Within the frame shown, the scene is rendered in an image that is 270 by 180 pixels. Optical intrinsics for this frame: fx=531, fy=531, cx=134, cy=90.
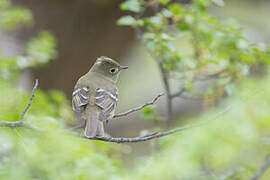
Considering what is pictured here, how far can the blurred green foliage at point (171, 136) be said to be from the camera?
2.45 m

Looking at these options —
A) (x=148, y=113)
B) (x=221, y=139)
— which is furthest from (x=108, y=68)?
(x=221, y=139)

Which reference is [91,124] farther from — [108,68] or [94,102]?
[108,68]

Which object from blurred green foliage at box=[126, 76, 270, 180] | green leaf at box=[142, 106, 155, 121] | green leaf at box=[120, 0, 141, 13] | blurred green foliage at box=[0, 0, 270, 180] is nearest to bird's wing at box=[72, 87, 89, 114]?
blurred green foliage at box=[0, 0, 270, 180]

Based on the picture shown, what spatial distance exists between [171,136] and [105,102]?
65cm

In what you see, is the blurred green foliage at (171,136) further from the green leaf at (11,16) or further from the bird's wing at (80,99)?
the bird's wing at (80,99)

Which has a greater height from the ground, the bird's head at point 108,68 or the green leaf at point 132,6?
the green leaf at point 132,6

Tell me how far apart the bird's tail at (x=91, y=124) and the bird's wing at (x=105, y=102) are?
5 centimetres

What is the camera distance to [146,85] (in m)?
10.6

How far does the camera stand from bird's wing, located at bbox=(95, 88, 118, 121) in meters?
4.02

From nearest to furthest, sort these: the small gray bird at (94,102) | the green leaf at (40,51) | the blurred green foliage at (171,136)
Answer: the blurred green foliage at (171,136), the small gray bird at (94,102), the green leaf at (40,51)

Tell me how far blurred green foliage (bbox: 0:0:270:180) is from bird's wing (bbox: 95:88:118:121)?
27 centimetres

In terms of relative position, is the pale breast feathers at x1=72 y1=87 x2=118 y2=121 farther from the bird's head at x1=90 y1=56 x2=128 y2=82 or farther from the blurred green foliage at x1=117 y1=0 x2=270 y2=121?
the blurred green foliage at x1=117 y1=0 x2=270 y2=121

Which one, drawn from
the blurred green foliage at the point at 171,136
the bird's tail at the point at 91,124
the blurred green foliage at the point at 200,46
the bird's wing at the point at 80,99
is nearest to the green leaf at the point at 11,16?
the blurred green foliage at the point at 171,136

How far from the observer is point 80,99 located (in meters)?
4.12
